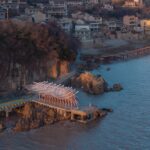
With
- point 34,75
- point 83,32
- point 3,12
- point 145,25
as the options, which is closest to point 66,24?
point 83,32

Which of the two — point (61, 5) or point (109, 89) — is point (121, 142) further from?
point (61, 5)

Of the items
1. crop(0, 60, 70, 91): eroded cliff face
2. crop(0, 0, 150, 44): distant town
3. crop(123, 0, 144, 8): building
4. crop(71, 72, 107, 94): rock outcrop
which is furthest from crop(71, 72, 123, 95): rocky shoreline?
crop(123, 0, 144, 8): building

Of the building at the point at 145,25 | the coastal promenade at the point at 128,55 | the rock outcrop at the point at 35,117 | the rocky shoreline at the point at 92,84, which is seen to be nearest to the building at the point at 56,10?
the building at the point at 145,25

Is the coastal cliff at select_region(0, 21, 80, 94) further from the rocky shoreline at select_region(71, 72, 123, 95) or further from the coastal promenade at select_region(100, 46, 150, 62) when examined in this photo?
the coastal promenade at select_region(100, 46, 150, 62)

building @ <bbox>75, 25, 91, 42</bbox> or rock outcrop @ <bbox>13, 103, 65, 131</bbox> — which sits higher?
building @ <bbox>75, 25, 91, 42</bbox>

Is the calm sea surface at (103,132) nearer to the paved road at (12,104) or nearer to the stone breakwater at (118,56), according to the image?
the paved road at (12,104)

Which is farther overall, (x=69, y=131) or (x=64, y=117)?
(x=64, y=117)

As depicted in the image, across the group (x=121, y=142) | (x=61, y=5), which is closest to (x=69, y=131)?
(x=121, y=142)
